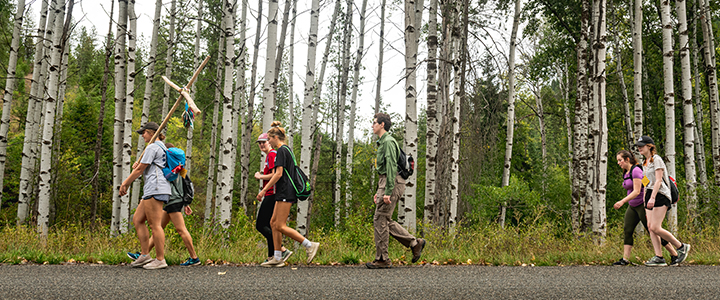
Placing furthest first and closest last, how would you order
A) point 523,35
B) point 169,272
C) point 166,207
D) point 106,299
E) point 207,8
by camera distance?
point 207,8 → point 523,35 → point 166,207 → point 169,272 → point 106,299

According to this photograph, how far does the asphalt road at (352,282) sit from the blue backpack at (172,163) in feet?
3.81

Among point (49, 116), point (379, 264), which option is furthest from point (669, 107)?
point (49, 116)

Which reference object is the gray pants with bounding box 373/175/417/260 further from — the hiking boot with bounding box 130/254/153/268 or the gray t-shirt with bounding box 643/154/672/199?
the gray t-shirt with bounding box 643/154/672/199

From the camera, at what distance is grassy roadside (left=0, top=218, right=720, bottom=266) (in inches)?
230

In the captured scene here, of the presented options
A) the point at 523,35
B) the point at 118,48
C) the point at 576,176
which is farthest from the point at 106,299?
the point at 523,35

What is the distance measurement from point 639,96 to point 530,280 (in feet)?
30.1

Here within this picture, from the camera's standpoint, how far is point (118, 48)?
9141mm

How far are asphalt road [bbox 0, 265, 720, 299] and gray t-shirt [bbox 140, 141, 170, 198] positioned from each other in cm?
96

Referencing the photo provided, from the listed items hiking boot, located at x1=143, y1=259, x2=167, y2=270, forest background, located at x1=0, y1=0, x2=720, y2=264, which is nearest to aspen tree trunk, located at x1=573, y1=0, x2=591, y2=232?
forest background, located at x1=0, y1=0, x2=720, y2=264

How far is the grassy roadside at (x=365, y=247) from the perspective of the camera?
5.83m

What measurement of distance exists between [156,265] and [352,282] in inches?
99.9

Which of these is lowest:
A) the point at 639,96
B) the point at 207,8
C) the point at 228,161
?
the point at 228,161

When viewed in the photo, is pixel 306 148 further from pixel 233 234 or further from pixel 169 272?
pixel 169 272

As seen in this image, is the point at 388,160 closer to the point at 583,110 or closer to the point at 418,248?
the point at 418,248
